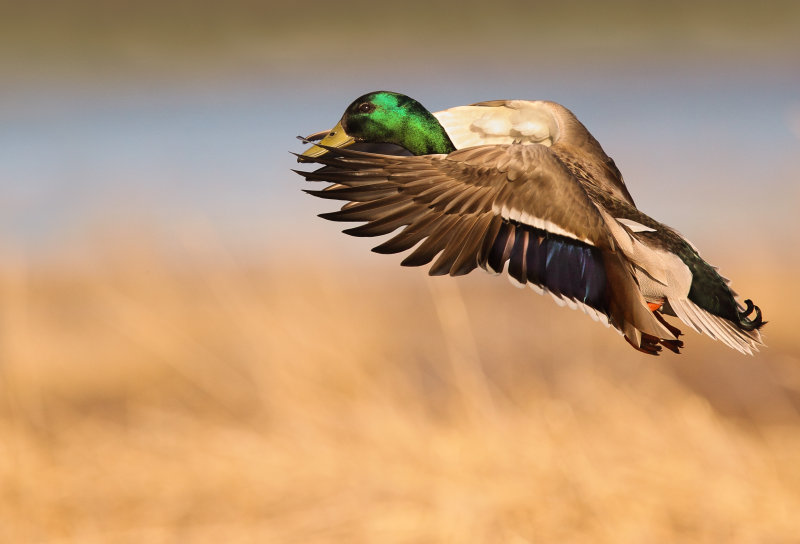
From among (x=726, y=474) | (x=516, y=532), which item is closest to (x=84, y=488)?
(x=516, y=532)

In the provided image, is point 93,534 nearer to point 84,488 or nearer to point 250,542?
point 84,488

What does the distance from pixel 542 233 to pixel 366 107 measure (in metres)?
0.36

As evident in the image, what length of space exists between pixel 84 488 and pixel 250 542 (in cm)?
48

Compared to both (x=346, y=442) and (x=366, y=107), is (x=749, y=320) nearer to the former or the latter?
(x=366, y=107)

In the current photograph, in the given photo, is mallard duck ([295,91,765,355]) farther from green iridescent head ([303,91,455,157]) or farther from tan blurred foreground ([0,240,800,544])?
tan blurred foreground ([0,240,800,544])

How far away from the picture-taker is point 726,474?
6.54 ft

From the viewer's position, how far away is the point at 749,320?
101cm

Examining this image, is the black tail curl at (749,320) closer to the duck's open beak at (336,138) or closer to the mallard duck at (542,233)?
the mallard duck at (542,233)

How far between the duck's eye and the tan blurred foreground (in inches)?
27.6

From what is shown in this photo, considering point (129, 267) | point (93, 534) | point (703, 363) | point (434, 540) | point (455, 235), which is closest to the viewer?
point (455, 235)

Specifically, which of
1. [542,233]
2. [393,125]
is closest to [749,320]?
[542,233]

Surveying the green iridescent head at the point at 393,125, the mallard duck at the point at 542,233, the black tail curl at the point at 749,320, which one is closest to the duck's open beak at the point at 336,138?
the green iridescent head at the point at 393,125

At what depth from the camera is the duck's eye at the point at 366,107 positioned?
3.92ft

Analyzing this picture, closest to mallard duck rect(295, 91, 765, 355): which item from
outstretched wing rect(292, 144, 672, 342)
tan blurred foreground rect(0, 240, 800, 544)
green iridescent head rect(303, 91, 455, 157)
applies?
outstretched wing rect(292, 144, 672, 342)
